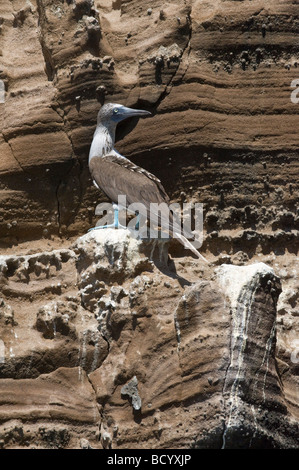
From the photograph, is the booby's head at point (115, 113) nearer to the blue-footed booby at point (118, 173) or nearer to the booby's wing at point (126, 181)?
the blue-footed booby at point (118, 173)

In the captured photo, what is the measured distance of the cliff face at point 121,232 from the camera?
24.9 ft

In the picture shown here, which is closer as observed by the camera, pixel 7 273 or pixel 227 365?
pixel 227 365

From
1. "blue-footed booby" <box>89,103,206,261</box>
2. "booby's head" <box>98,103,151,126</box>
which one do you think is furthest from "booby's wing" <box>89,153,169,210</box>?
"booby's head" <box>98,103,151,126</box>

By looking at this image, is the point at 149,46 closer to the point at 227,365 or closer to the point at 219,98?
the point at 219,98

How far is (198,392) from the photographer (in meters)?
7.14

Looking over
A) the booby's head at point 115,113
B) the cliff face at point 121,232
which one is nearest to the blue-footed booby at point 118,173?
the booby's head at point 115,113

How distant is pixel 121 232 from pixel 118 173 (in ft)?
2.40

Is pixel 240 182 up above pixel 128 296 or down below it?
above

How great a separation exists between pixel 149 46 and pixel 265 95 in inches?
56.0

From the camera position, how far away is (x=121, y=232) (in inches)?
335

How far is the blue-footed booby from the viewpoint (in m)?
8.66

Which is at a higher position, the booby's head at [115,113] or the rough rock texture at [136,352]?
the booby's head at [115,113]
